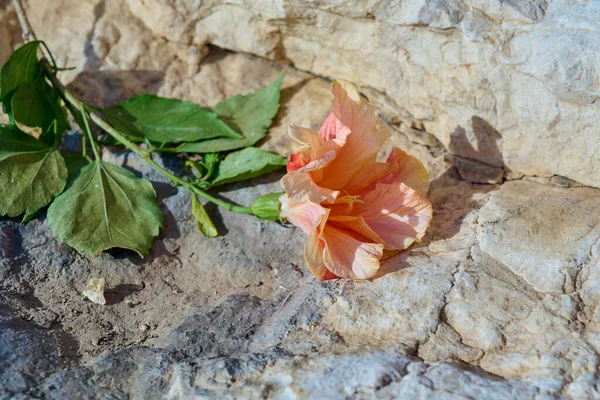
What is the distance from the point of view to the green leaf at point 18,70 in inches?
95.7

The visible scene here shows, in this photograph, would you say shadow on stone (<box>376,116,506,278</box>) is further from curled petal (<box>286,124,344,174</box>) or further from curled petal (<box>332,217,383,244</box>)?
curled petal (<box>286,124,344,174</box>)

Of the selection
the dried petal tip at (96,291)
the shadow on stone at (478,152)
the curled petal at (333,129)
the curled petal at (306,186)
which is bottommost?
the dried petal tip at (96,291)

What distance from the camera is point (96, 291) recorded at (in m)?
2.13

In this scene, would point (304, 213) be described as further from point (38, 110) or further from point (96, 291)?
point (38, 110)

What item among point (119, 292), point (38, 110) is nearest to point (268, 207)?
point (119, 292)

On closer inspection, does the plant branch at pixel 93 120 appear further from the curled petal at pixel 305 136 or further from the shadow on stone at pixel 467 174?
the shadow on stone at pixel 467 174

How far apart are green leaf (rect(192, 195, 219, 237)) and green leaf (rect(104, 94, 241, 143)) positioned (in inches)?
12.1

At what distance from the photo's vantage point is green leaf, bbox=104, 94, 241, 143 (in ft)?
8.48

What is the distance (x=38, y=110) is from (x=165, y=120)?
467mm

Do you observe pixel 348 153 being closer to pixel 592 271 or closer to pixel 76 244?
pixel 592 271

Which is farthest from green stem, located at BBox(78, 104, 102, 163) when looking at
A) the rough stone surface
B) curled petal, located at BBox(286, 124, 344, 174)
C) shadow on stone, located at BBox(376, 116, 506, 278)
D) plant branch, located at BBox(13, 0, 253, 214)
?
shadow on stone, located at BBox(376, 116, 506, 278)

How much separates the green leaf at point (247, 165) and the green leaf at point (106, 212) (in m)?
0.27

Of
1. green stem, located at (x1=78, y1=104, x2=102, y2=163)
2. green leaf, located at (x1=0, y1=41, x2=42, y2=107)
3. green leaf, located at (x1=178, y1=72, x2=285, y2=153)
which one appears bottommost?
green leaf, located at (x1=178, y1=72, x2=285, y2=153)

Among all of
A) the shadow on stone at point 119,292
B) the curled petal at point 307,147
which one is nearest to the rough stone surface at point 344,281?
the shadow on stone at point 119,292
